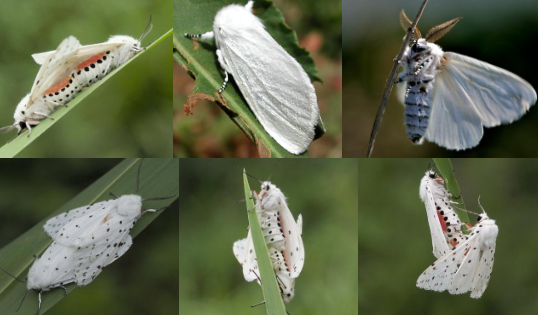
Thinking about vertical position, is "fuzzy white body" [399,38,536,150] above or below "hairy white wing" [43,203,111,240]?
below

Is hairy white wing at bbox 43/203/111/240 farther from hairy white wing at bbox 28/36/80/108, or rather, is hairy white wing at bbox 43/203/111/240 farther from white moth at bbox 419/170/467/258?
white moth at bbox 419/170/467/258

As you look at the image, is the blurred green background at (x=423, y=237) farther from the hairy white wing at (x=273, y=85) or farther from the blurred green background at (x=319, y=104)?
the hairy white wing at (x=273, y=85)

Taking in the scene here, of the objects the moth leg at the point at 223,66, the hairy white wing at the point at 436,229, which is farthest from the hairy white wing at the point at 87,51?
the hairy white wing at the point at 436,229

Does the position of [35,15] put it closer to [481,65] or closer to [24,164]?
[24,164]

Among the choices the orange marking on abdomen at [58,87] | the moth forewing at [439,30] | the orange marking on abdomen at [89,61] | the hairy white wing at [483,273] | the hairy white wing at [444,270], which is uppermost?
the orange marking on abdomen at [89,61]

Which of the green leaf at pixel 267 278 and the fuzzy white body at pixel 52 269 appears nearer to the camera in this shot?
the green leaf at pixel 267 278

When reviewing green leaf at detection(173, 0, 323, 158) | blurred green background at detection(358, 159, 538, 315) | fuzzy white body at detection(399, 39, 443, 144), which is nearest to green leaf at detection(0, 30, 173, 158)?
green leaf at detection(173, 0, 323, 158)
